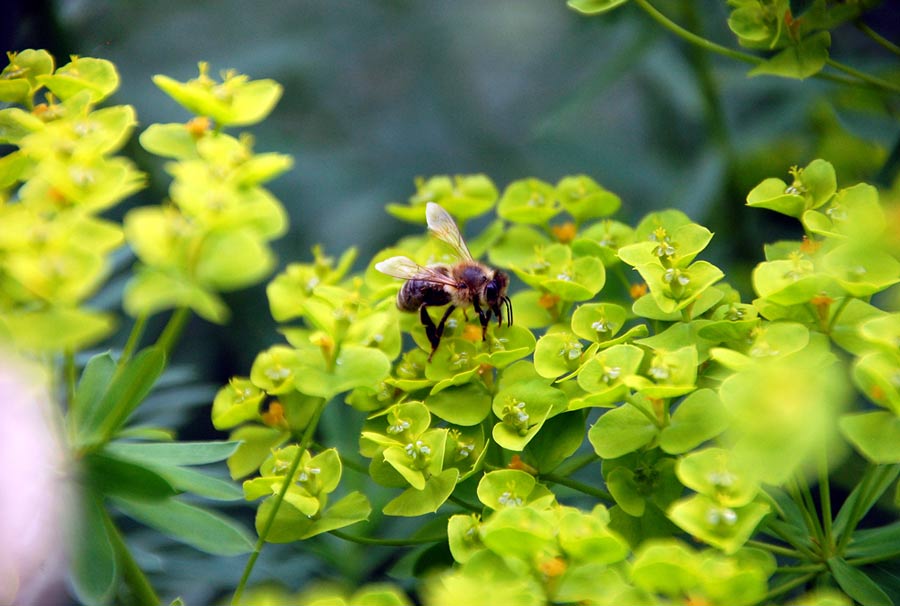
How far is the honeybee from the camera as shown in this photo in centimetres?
136

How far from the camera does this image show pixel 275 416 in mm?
1232

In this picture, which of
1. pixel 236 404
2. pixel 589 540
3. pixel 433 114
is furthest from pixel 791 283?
pixel 433 114

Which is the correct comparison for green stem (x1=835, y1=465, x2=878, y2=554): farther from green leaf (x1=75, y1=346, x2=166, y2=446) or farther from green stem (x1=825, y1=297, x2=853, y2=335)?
green leaf (x1=75, y1=346, x2=166, y2=446)

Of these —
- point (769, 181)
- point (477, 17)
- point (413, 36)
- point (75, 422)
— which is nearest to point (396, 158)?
point (413, 36)

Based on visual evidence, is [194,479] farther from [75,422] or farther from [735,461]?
[735,461]

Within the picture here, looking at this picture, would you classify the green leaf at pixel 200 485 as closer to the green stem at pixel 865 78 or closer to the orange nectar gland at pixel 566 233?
the orange nectar gland at pixel 566 233

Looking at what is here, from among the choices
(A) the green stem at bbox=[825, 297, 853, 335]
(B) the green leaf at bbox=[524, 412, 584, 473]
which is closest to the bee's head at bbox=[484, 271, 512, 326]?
(B) the green leaf at bbox=[524, 412, 584, 473]

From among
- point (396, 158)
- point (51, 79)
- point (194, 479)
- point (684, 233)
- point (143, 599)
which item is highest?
point (51, 79)

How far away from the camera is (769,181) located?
1228mm

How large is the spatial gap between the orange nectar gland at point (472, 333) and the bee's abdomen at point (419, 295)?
0.12 metres

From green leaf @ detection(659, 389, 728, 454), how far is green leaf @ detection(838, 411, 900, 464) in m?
0.12

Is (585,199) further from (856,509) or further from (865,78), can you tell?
(856,509)

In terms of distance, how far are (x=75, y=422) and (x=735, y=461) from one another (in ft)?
2.37

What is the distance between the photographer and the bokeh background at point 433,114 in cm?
169
